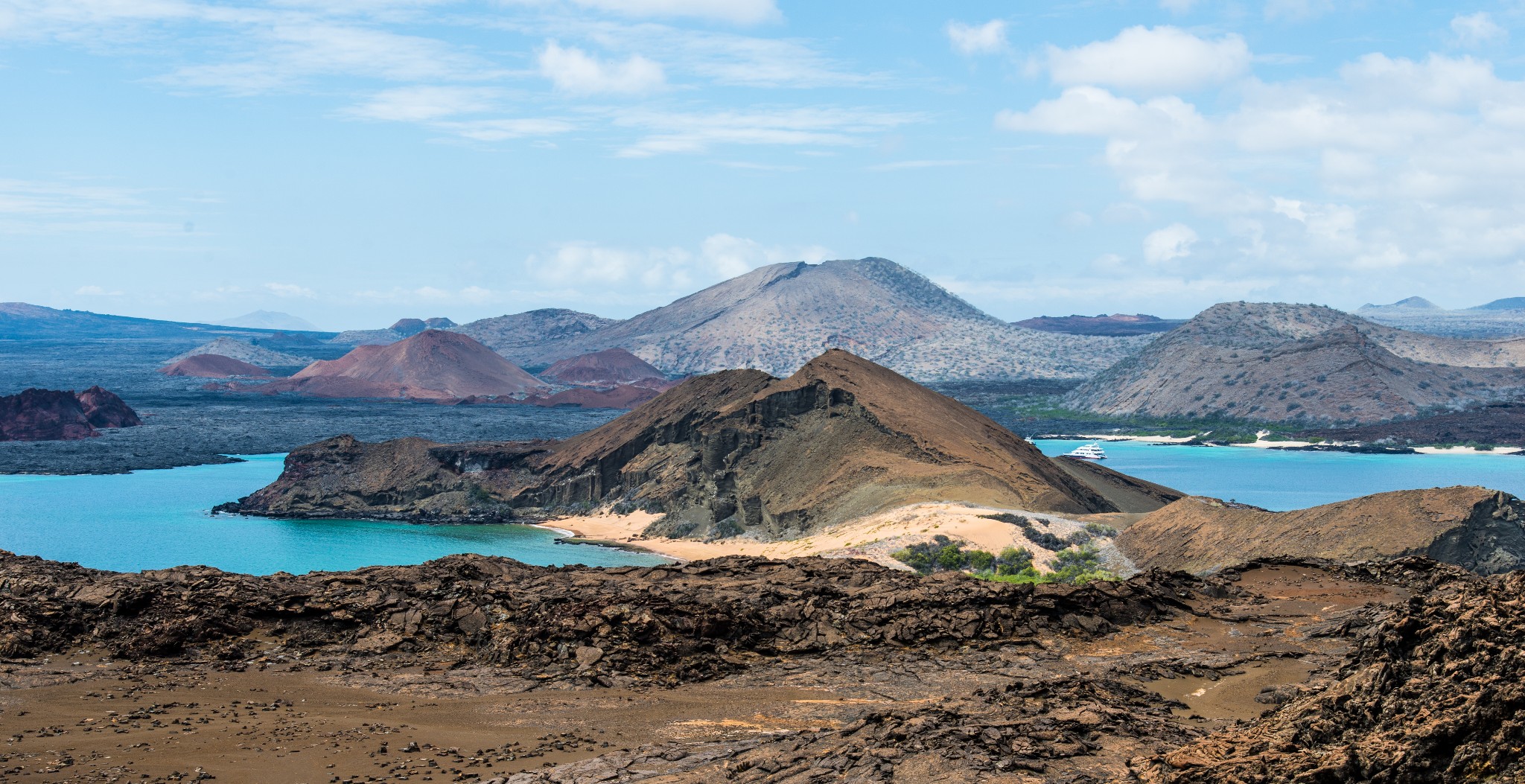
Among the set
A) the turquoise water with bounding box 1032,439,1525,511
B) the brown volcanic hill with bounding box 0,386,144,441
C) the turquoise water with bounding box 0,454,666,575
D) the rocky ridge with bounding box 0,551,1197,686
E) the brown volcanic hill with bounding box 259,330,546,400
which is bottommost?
the turquoise water with bounding box 0,454,666,575

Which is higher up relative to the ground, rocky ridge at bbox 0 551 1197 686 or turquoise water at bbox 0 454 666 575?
rocky ridge at bbox 0 551 1197 686

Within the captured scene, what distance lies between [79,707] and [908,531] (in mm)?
28568

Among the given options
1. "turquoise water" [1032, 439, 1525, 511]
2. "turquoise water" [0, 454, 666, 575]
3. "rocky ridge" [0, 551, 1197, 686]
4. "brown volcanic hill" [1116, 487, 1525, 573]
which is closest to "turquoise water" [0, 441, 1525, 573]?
"turquoise water" [0, 454, 666, 575]

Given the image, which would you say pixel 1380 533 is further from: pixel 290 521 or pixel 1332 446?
pixel 1332 446

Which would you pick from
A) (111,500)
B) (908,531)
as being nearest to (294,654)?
(908,531)

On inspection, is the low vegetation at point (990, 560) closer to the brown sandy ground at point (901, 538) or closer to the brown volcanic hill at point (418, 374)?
the brown sandy ground at point (901, 538)

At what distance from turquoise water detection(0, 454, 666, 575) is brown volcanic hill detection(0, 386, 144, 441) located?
100 ft

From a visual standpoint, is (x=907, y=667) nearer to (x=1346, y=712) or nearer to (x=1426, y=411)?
(x=1346, y=712)

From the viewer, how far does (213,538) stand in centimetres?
5434

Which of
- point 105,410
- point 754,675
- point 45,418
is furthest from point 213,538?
point 105,410

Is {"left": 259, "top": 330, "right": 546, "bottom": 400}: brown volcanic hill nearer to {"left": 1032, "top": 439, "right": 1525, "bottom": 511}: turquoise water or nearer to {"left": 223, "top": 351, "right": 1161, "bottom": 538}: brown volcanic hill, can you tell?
{"left": 1032, "top": 439, "right": 1525, "bottom": 511}: turquoise water

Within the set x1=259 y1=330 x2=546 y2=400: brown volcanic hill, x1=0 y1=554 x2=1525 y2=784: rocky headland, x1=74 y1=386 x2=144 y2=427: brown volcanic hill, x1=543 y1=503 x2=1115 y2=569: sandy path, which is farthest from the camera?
x1=259 y1=330 x2=546 y2=400: brown volcanic hill

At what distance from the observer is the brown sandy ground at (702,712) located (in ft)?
45.5

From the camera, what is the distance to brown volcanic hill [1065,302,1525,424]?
131375 millimetres
